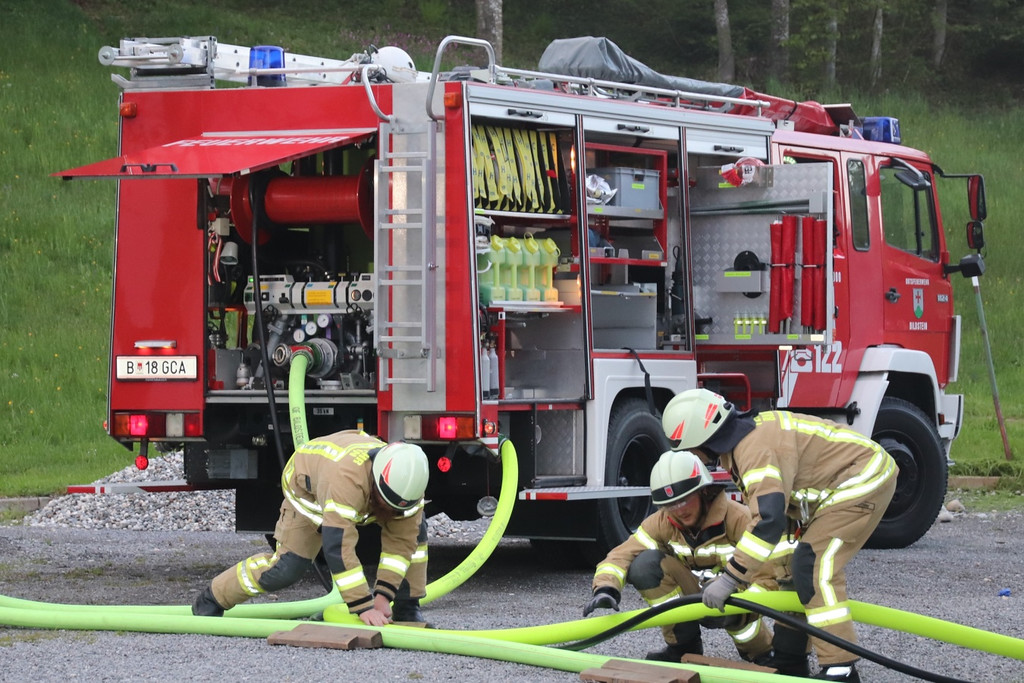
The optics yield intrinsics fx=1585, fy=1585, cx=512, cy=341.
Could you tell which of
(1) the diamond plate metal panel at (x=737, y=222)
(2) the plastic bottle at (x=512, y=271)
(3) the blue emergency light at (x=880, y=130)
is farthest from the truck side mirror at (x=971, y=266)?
→ (2) the plastic bottle at (x=512, y=271)

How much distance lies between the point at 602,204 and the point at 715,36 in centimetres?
2559

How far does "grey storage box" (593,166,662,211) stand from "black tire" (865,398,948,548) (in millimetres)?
2605

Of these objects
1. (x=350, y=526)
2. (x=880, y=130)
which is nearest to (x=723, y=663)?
(x=350, y=526)

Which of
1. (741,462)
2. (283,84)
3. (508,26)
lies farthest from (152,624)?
(508,26)

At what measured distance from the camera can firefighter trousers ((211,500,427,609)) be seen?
737cm

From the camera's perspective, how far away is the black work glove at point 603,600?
649 cm

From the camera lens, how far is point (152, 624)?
734cm

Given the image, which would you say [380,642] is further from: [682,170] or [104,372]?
[104,372]

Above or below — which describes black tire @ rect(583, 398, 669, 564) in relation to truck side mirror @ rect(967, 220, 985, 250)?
below

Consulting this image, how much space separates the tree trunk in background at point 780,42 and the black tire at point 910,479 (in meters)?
20.6

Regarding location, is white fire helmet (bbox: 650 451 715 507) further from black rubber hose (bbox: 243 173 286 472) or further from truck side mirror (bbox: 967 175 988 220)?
truck side mirror (bbox: 967 175 988 220)

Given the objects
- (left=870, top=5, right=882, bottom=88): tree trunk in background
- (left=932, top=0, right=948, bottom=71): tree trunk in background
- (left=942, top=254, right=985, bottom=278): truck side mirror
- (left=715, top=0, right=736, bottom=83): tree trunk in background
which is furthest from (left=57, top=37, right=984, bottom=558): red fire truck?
(left=932, top=0, right=948, bottom=71): tree trunk in background

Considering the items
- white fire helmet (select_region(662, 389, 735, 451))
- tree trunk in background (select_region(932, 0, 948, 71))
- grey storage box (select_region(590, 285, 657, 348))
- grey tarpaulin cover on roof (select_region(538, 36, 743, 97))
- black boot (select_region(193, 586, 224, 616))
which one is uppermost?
tree trunk in background (select_region(932, 0, 948, 71))

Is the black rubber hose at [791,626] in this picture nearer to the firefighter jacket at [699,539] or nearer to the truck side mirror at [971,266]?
the firefighter jacket at [699,539]
